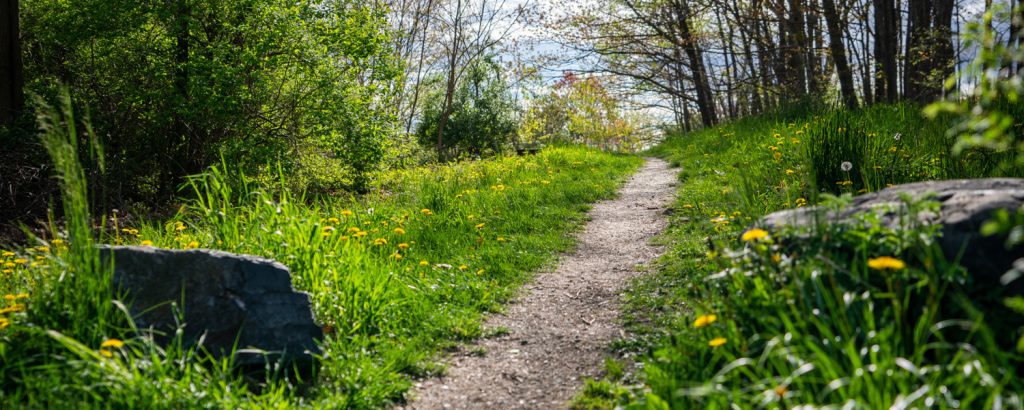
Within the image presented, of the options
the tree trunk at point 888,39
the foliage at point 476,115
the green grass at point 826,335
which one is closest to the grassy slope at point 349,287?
the green grass at point 826,335

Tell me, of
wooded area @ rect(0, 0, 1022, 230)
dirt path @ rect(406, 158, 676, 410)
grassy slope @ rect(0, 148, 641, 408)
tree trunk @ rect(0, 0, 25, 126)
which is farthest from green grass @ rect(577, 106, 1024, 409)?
tree trunk @ rect(0, 0, 25, 126)

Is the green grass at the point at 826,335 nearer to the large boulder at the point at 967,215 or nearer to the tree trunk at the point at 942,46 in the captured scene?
the large boulder at the point at 967,215

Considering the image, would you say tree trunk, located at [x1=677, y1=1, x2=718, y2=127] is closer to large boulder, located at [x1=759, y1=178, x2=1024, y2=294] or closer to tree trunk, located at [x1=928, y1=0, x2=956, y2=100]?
tree trunk, located at [x1=928, y1=0, x2=956, y2=100]

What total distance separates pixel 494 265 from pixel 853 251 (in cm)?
322

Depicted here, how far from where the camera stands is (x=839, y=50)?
455 inches

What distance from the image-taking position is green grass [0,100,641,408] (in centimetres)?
274

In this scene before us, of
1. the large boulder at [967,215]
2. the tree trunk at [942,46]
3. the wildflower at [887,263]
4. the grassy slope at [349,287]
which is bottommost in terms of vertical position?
the grassy slope at [349,287]

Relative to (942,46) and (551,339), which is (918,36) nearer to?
(942,46)

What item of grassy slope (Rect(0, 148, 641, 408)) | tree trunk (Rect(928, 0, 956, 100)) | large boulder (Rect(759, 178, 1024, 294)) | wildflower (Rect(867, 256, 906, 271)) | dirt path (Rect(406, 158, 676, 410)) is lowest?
dirt path (Rect(406, 158, 676, 410))

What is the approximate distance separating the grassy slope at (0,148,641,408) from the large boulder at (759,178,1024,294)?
7.55ft

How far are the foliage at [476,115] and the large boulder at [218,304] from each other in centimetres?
1928

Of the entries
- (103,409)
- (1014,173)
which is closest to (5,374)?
(103,409)

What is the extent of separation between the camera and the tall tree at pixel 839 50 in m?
11.1

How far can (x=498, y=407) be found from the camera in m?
3.21
